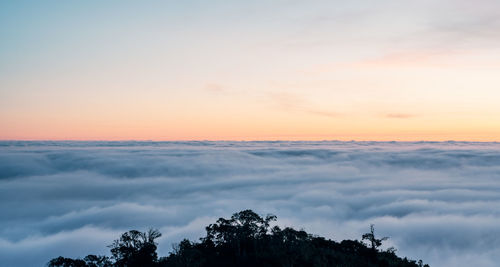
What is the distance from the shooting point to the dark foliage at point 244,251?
39.7 metres

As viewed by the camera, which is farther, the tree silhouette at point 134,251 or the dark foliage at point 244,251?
the tree silhouette at point 134,251

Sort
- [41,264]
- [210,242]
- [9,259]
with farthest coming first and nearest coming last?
[9,259] → [41,264] → [210,242]

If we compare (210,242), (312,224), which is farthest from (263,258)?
(312,224)

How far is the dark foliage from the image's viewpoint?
39.7 meters

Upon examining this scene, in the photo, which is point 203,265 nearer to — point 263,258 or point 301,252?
point 263,258

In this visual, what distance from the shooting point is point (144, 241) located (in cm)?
4475

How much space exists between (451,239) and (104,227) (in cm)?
19467

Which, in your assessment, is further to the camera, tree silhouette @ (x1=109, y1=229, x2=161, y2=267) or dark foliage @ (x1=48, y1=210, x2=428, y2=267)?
tree silhouette @ (x1=109, y1=229, x2=161, y2=267)

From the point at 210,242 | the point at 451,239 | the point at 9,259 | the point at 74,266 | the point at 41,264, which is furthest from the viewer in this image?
the point at 451,239

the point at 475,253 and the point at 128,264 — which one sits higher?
the point at 128,264

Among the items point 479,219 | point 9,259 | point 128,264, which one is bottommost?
point 9,259

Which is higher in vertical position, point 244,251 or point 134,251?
point 244,251

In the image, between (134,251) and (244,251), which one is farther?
(134,251)

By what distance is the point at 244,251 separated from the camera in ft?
143
